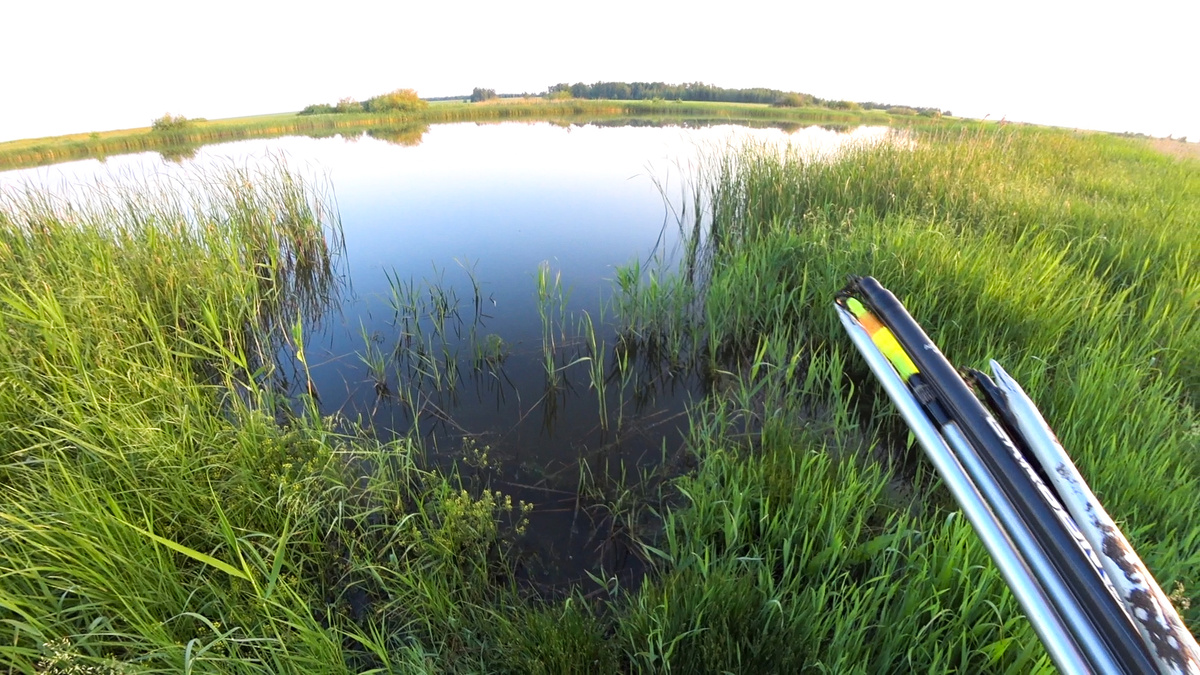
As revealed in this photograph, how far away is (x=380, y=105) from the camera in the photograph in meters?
29.4

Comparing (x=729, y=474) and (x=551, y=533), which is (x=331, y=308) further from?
(x=729, y=474)

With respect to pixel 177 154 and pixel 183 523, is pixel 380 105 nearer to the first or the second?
pixel 177 154

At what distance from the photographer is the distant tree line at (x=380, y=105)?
29.0m

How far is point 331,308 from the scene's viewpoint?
4781mm

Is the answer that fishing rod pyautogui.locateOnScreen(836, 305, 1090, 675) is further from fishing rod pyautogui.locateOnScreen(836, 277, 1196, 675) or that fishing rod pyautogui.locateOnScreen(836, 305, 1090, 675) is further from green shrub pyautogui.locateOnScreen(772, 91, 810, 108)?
green shrub pyautogui.locateOnScreen(772, 91, 810, 108)

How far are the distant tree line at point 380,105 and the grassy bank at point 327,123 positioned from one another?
1.23m

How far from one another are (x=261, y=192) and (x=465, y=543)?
5.64 metres

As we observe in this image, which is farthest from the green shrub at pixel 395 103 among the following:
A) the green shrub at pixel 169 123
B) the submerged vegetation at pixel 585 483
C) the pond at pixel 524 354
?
the submerged vegetation at pixel 585 483

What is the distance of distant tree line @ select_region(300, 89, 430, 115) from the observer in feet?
95.0

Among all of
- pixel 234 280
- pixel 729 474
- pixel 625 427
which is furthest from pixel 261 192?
pixel 729 474

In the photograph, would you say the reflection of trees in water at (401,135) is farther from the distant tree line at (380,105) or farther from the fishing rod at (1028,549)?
the fishing rod at (1028,549)

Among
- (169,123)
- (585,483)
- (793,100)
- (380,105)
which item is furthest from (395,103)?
(585,483)

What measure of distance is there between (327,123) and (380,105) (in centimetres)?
741

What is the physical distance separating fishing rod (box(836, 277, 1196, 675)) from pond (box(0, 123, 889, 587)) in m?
1.73
